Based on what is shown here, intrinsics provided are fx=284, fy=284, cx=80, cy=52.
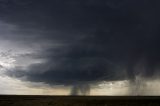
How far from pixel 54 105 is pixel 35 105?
17.8 feet

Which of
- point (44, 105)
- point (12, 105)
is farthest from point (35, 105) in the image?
point (12, 105)

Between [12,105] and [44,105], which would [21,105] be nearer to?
[12,105]

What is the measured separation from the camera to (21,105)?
80.6m

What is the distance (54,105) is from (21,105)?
36.0ft

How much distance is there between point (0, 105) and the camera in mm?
80812

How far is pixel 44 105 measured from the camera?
75438 mm

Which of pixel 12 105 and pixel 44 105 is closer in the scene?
pixel 44 105

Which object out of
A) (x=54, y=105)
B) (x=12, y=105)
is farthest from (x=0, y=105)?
(x=54, y=105)

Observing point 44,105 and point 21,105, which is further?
point 21,105

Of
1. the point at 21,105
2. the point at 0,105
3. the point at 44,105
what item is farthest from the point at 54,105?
the point at 0,105

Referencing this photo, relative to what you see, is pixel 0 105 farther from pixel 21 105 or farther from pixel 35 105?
pixel 35 105

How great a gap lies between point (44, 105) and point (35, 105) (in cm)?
312

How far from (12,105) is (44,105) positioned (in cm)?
1166

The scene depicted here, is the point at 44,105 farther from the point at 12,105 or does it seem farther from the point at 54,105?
the point at 12,105
